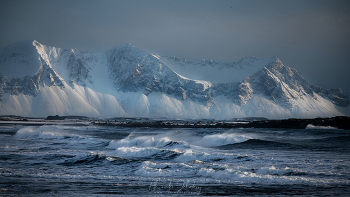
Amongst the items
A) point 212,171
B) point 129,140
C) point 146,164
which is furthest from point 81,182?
point 129,140

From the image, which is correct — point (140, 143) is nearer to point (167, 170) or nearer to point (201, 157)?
point (201, 157)

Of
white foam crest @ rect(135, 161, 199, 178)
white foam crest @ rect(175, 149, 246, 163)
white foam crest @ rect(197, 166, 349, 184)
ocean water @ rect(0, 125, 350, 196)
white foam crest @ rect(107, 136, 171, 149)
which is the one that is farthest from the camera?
white foam crest @ rect(107, 136, 171, 149)

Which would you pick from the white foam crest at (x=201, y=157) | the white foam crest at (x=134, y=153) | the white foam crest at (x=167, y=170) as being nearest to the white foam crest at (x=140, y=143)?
the white foam crest at (x=134, y=153)

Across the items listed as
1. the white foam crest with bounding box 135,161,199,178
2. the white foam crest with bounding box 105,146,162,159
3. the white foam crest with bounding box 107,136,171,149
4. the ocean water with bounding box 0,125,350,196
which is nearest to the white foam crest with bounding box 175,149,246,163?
the ocean water with bounding box 0,125,350,196

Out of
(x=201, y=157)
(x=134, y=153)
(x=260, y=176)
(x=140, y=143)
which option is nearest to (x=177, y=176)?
(x=260, y=176)

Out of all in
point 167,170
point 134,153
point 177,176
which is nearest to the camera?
point 177,176

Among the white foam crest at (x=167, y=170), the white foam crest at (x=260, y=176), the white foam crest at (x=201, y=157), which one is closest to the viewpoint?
the white foam crest at (x=260, y=176)

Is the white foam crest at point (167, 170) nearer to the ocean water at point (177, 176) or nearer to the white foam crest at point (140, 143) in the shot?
the ocean water at point (177, 176)

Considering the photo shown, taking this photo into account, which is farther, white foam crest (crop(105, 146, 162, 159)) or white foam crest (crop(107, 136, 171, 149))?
white foam crest (crop(107, 136, 171, 149))

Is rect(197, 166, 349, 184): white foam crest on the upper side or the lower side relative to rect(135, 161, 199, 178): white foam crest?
upper

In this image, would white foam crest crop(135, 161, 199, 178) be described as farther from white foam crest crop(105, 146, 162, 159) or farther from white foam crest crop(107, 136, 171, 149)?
white foam crest crop(107, 136, 171, 149)

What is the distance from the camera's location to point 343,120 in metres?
79.8

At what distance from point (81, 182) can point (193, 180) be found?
26.5 feet

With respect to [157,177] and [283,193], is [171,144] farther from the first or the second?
[283,193]
